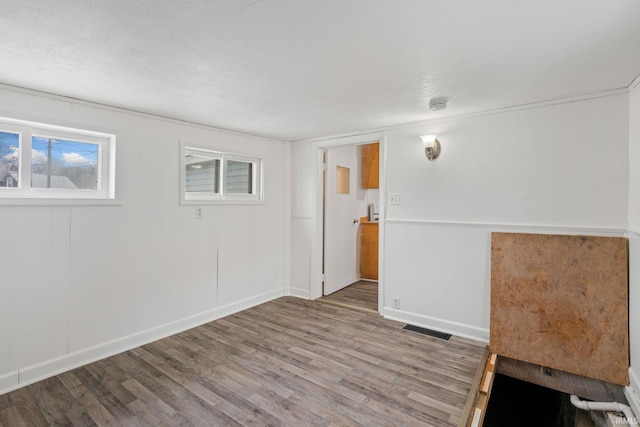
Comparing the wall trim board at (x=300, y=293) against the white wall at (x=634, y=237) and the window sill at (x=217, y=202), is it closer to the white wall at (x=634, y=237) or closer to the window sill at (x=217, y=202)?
the window sill at (x=217, y=202)

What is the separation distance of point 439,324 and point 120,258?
319 centimetres

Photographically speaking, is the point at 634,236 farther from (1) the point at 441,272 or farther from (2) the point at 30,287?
(2) the point at 30,287

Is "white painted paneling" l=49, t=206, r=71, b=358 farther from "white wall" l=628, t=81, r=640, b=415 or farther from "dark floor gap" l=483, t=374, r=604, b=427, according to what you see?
"white wall" l=628, t=81, r=640, b=415

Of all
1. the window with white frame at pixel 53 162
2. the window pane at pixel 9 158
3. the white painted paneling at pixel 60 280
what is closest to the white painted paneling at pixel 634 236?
the window with white frame at pixel 53 162

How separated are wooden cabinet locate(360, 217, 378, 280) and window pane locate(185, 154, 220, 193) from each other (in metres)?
2.67

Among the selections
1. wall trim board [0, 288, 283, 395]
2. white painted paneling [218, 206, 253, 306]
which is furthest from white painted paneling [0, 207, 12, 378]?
white painted paneling [218, 206, 253, 306]

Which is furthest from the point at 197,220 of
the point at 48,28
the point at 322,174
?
the point at 48,28

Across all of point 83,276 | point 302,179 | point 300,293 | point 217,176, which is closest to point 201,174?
point 217,176

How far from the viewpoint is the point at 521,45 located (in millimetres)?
1707

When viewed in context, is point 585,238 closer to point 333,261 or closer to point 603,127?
point 603,127

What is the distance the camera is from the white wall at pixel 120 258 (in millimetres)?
2330

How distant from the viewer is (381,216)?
364 cm

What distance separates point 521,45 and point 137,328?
3712 millimetres

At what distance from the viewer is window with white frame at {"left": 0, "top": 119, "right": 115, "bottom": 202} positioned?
92.2 inches
